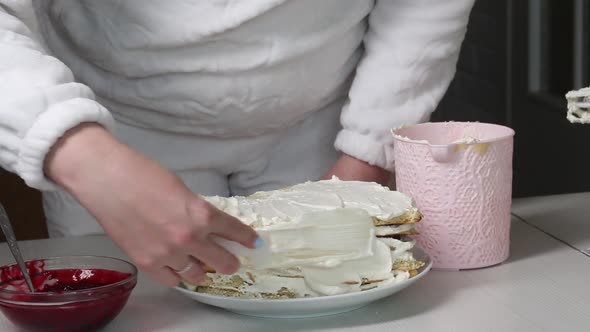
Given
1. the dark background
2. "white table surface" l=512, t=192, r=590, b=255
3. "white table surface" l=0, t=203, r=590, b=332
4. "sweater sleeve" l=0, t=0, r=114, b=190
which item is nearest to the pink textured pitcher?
"white table surface" l=0, t=203, r=590, b=332

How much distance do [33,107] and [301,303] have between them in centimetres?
30

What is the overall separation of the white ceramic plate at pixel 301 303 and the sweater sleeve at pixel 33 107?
0.61 feet

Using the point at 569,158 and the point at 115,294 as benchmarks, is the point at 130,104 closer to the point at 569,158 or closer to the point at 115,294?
the point at 115,294

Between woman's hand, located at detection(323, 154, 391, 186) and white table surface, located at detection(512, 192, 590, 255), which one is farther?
woman's hand, located at detection(323, 154, 391, 186)

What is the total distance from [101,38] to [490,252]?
0.54 meters

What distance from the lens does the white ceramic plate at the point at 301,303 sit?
0.88m

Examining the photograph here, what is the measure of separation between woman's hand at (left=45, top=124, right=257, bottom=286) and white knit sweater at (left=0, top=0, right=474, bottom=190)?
256mm

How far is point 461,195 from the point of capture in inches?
39.9

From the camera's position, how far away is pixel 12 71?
0.88 meters

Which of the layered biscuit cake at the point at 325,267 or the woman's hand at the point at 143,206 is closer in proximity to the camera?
the woman's hand at the point at 143,206

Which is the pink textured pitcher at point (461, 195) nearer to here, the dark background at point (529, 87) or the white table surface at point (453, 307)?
the white table surface at point (453, 307)

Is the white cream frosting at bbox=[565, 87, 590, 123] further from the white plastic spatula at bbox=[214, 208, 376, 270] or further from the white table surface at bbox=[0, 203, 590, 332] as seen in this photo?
the white plastic spatula at bbox=[214, 208, 376, 270]

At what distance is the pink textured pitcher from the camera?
1003mm

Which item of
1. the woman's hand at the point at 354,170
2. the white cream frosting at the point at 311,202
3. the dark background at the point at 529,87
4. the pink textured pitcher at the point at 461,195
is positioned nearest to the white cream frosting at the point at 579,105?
the pink textured pitcher at the point at 461,195
